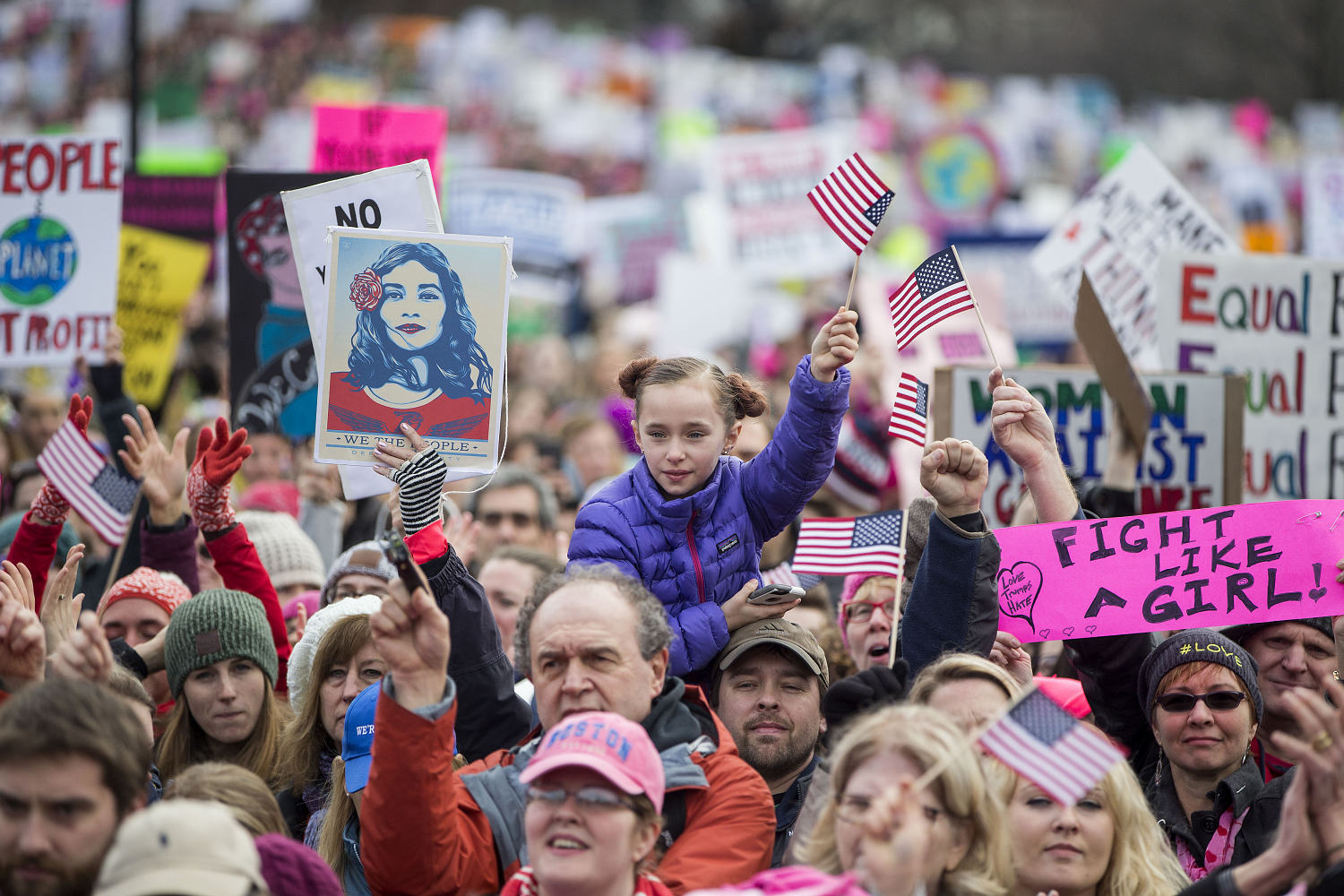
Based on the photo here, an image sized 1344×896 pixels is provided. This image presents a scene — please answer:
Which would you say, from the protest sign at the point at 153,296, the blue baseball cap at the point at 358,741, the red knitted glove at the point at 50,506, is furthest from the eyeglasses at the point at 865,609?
the protest sign at the point at 153,296

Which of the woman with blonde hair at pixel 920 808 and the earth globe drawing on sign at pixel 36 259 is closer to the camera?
the woman with blonde hair at pixel 920 808

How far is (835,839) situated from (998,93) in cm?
4183

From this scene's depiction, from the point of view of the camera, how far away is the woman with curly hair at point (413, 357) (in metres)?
4.39

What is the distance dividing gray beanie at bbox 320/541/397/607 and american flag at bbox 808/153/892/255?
179cm

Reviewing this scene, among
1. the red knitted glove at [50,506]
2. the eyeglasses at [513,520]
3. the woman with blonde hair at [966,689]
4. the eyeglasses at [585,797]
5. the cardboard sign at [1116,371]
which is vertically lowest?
the eyeglasses at [585,797]

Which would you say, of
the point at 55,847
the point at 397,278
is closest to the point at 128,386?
the point at 397,278

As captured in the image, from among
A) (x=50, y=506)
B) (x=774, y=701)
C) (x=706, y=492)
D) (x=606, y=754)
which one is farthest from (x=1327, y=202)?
(x=606, y=754)

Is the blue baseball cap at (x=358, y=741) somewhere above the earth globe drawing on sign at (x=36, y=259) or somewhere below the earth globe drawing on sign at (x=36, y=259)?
below

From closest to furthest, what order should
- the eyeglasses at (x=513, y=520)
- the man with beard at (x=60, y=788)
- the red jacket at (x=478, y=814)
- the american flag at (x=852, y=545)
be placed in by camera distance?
the man with beard at (x=60, y=788) → the red jacket at (x=478, y=814) → the american flag at (x=852, y=545) → the eyeglasses at (x=513, y=520)

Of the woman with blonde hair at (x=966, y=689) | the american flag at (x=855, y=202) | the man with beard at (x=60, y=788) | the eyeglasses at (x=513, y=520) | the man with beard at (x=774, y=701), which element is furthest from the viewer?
the eyeglasses at (x=513, y=520)

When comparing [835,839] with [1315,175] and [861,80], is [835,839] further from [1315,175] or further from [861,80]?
[861,80]

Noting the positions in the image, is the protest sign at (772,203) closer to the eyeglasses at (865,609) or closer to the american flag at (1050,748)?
the eyeglasses at (865,609)

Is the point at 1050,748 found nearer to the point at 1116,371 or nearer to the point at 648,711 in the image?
the point at 648,711

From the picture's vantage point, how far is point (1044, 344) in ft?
42.2
